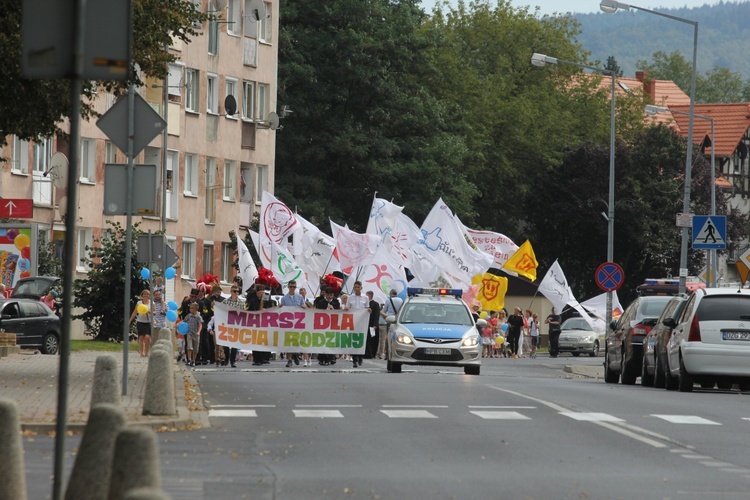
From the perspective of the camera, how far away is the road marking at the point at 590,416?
62.2 ft

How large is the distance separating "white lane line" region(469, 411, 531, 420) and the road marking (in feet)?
1.74

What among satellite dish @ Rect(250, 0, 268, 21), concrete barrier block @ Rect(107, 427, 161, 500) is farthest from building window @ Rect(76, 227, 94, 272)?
concrete barrier block @ Rect(107, 427, 161, 500)

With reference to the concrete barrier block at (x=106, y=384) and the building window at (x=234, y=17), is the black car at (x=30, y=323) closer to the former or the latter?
the concrete barrier block at (x=106, y=384)

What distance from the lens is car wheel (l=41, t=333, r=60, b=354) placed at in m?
43.3

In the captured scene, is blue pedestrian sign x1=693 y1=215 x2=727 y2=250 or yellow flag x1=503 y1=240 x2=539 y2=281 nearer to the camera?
blue pedestrian sign x1=693 y1=215 x2=727 y2=250

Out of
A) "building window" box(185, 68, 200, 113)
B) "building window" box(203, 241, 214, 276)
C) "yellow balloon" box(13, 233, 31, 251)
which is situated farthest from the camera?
"building window" box(203, 241, 214, 276)

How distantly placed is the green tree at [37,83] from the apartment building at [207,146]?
106ft

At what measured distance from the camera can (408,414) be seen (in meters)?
19.6

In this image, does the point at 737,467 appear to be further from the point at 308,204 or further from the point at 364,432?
the point at 308,204

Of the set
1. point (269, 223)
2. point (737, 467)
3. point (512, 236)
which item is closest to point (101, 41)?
point (737, 467)

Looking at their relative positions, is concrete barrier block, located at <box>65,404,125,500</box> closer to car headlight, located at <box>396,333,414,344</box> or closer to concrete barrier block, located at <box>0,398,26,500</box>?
concrete barrier block, located at <box>0,398,26,500</box>

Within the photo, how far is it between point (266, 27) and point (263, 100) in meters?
2.87

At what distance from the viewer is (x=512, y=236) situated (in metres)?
89.3

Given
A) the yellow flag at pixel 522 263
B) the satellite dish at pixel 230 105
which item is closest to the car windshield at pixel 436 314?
the yellow flag at pixel 522 263
